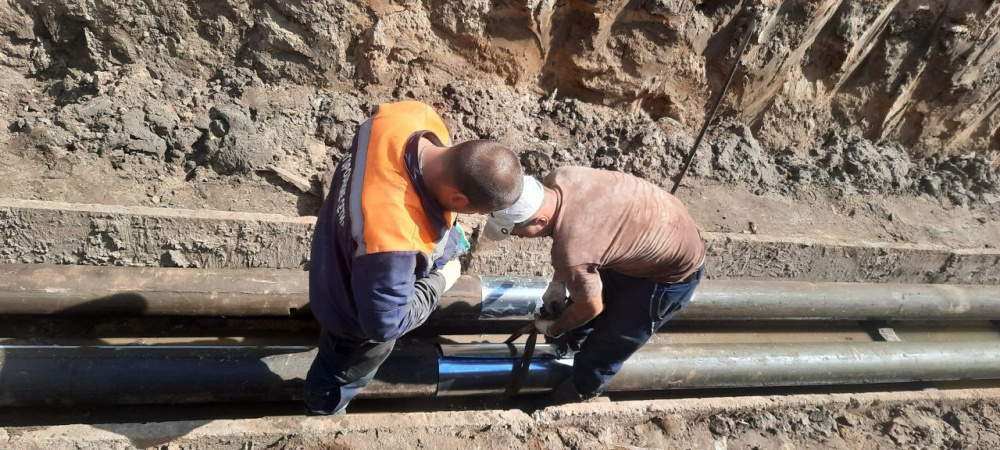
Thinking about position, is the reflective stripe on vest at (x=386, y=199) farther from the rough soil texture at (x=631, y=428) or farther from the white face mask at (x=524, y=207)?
the rough soil texture at (x=631, y=428)

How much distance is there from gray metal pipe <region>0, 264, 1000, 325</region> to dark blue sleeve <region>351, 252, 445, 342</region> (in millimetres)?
1321

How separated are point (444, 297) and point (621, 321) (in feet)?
3.35

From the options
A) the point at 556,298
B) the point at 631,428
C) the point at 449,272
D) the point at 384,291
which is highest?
the point at 384,291

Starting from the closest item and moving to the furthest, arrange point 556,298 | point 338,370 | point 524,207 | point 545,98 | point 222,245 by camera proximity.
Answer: point 524,207 → point 338,370 → point 556,298 → point 222,245 → point 545,98

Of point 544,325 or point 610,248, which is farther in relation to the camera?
point 544,325

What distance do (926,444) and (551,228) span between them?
10.3 feet

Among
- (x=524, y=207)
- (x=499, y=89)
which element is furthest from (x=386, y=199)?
(x=499, y=89)

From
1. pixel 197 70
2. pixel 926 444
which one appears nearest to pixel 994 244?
pixel 926 444

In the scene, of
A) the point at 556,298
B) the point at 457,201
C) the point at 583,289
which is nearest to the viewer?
the point at 457,201

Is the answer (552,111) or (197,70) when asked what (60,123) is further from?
(552,111)

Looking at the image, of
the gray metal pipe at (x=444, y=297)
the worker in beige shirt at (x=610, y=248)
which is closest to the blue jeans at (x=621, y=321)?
the worker in beige shirt at (x=610, y=248)

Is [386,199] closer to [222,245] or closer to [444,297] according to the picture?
[444,297]

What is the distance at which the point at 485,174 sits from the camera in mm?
1884

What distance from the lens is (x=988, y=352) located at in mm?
3977
